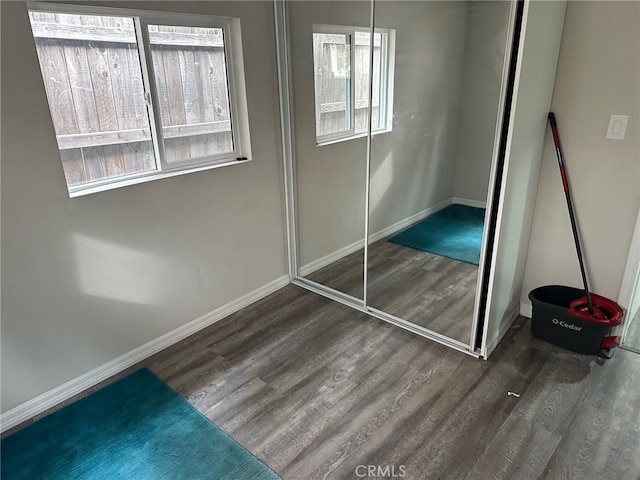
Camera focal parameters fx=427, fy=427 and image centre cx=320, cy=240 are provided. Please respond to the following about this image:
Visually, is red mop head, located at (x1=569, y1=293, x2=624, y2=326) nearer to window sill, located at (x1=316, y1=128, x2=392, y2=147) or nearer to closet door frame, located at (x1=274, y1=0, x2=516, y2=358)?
closet door frame, located at (x1=274, y1=0, x2=516, y2=358)

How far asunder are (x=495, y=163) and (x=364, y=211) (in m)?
1.24

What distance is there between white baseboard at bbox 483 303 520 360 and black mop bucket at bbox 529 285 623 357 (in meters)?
0.15

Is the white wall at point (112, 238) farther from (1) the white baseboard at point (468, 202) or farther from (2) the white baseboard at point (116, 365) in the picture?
(1) the white baseboard at point (468, 202)

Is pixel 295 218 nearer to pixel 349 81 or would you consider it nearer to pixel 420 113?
pixel 349 81

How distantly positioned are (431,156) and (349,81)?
33.6 inches

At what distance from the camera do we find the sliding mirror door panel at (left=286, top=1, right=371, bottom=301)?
9.88 feet

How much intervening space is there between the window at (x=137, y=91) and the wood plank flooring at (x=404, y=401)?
119 cm

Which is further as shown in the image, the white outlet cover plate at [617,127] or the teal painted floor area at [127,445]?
the white outlet cover plate at [617,127]

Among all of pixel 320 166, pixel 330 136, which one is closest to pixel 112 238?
pixel 320 166

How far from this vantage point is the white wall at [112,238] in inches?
76.7

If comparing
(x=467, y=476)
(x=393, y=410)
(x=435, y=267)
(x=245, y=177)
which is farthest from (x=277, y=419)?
(x=435, y=267)

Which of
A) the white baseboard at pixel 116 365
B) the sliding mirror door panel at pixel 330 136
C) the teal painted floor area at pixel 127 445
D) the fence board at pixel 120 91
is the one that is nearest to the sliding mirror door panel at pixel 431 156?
the sliding mirror door panel at pixel 330 136

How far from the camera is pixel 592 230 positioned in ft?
8.29

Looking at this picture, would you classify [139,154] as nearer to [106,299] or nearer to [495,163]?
[106,299]
